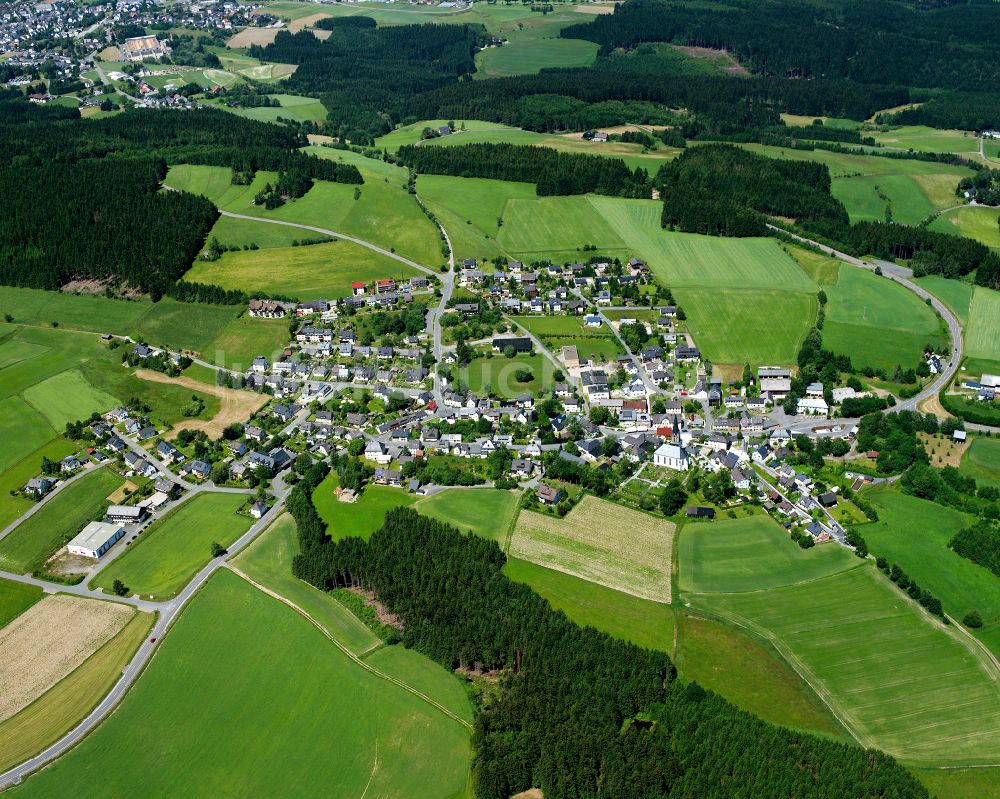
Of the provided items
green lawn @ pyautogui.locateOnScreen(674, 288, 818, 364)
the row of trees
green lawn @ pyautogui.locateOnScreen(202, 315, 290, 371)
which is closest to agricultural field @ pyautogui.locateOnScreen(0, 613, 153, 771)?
the row of trees

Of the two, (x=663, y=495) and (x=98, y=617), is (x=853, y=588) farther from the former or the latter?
(x=98, y=617)

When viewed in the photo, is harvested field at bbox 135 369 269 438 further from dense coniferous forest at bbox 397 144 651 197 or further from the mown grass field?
dense coniferous forest at bbox 397 144 651 197

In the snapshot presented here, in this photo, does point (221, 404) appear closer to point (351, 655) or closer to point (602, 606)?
point (351, 655)

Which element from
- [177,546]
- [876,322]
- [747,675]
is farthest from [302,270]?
[747,675]

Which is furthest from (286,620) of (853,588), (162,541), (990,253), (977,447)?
(990,253)

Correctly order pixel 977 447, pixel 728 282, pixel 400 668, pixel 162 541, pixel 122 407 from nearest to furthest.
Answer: pixel 400 668, pixel 162 541, pixel 977 447, pixel 122 407, pixel 728 282

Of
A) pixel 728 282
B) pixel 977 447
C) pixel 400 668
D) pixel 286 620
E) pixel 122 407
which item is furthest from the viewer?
pixel 728 282
